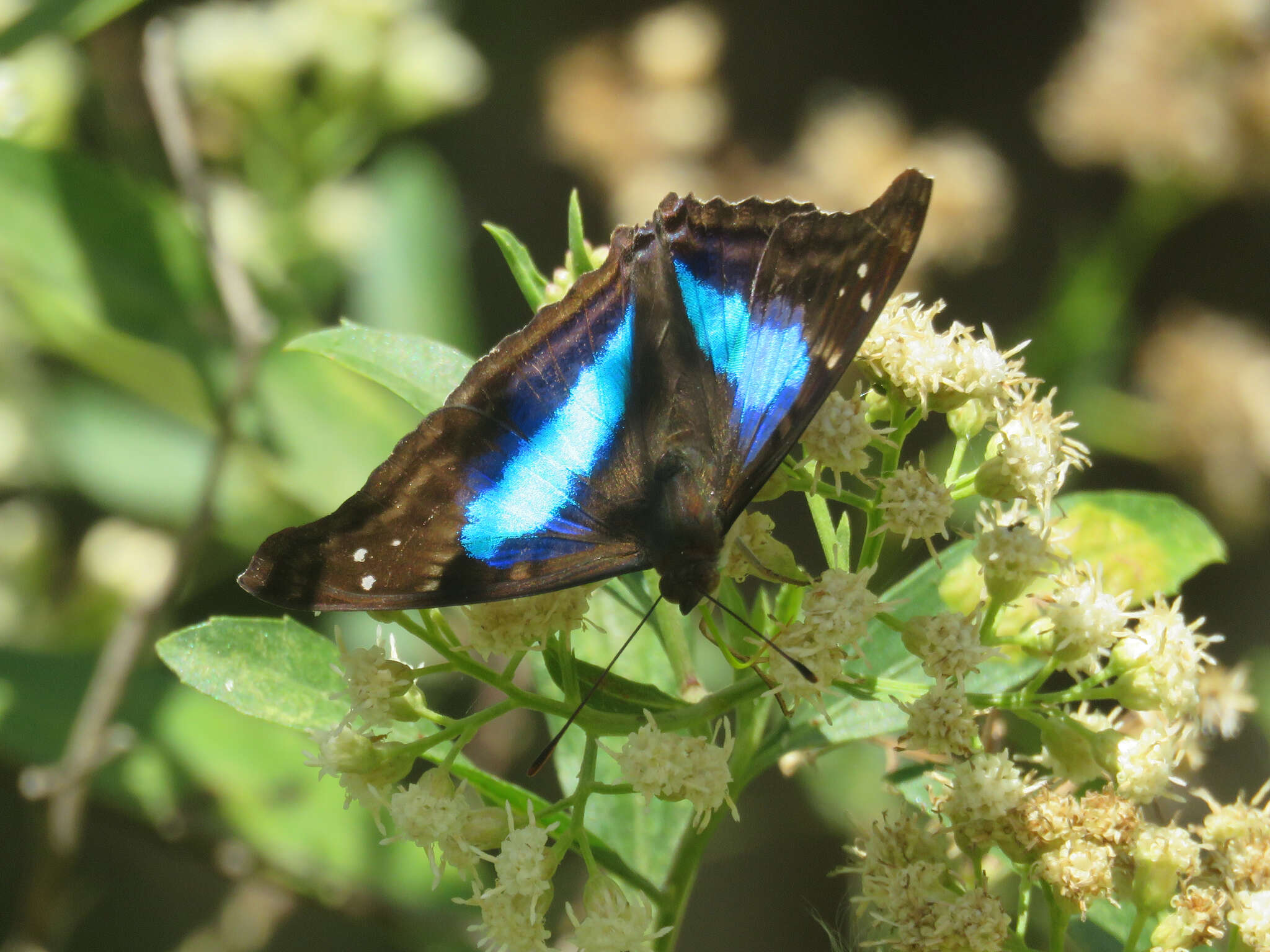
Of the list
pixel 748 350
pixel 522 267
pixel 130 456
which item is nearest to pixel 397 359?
pixel 522 267

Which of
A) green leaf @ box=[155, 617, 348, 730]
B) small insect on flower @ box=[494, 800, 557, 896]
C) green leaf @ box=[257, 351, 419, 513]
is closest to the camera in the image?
small insect on flower @ box=[494, 800, 557, 896]

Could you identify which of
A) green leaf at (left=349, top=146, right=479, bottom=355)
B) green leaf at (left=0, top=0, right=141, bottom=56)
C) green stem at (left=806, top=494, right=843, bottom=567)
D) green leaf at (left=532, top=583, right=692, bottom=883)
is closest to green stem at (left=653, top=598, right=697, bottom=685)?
green leaf at (left=532, top=583, right=692, bottom=883)

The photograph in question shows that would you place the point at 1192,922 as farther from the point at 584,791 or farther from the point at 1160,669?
the point at 584,791

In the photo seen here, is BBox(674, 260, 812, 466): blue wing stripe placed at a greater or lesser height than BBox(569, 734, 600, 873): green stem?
greater

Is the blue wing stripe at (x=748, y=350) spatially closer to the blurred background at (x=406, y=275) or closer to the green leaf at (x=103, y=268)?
the blurred background at (x=406, y=275)

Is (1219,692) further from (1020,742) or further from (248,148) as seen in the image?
(248,148)

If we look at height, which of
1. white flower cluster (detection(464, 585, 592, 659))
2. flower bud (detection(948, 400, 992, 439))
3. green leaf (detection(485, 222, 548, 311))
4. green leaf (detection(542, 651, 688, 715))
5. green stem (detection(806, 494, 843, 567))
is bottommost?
green leaf (detection(542, 651, 688, 715))

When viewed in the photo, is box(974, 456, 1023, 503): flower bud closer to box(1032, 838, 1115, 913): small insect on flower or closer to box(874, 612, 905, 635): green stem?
box(874, 612, 905, 635): green stem

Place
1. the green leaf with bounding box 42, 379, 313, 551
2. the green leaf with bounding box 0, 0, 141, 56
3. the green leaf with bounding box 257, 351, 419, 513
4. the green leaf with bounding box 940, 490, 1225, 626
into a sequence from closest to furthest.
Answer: the green leaf with bounding box 940, 490, 1225, 626 < the green leaf with bounding box 0, 0, 141, 56 < the green leaf with bounding box 257, 351, 419, 513 < the green leaf with bounding box 42, 379, 313, 551
